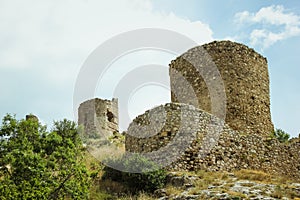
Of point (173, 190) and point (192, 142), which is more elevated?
point (192, 142)

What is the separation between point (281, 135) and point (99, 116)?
16.2 m

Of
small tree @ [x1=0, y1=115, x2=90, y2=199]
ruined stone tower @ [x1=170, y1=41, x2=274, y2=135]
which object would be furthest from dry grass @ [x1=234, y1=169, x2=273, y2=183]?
small tree @ [x1=0, y1=115, x2=90, y2=199]

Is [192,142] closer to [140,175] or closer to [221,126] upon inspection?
[221,126]

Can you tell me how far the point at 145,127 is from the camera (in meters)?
13.3

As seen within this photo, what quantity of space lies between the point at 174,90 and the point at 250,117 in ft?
11.5

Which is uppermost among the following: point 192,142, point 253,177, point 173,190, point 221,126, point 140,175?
point 221,126

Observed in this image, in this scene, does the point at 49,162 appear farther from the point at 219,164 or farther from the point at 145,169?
the point at 219,164

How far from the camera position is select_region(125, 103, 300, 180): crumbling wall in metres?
12.4

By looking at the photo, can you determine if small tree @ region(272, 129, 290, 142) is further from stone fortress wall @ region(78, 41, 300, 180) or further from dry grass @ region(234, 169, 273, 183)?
dry grass @ region(234, 169, 273, 183)

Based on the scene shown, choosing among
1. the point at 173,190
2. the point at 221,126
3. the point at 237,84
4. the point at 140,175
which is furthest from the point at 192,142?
the point at 237,84

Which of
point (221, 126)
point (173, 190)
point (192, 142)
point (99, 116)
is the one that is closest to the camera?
point (173, 190)

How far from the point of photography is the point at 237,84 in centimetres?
1636

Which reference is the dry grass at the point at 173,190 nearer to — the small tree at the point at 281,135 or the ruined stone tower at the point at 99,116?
the small tree at the point at 281,135

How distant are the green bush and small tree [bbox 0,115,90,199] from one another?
4.33 ft
